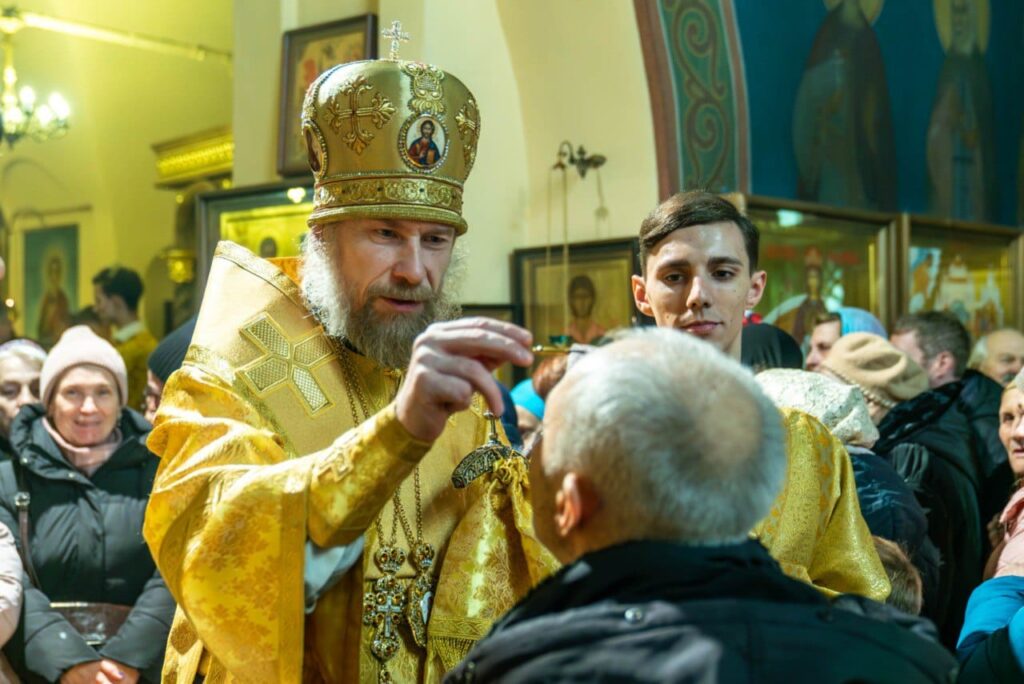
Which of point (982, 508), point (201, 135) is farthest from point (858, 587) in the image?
point (201, 135)

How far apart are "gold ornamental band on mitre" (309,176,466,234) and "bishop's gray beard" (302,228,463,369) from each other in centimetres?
6

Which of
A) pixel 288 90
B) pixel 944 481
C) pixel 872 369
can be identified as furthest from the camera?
pixel 288 90

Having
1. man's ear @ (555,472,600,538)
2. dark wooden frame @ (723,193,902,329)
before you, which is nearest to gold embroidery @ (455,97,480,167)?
man's ear @ (555,472,600,538)

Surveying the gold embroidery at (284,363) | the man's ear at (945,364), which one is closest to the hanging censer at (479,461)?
the gold embroidery at (284,363)

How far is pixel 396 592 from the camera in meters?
2.36

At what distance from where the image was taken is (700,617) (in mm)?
1514

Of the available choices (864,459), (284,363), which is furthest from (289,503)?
(864,459)

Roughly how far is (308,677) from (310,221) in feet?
2.77

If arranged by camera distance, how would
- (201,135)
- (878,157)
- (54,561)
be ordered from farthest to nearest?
1. (201,135)
2. (878,157)
3. (54,561)

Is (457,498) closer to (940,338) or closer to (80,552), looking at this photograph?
(80,552)

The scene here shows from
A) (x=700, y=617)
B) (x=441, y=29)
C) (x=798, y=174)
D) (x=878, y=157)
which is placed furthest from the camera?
(x=878, y=157)

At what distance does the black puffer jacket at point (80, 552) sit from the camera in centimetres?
395

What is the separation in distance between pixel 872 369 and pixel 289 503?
10.4 feet

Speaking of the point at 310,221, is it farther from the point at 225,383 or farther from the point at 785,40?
the point at 785,40
